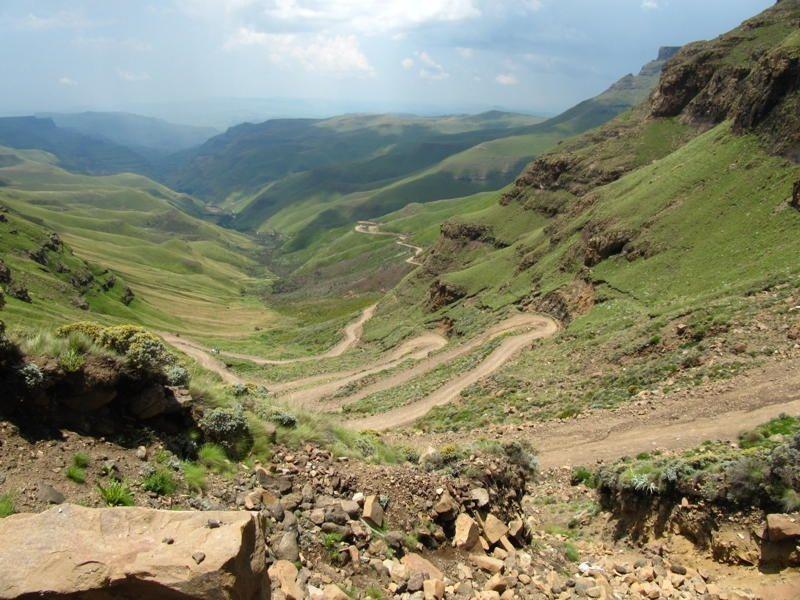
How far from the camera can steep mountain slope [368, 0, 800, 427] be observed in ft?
109

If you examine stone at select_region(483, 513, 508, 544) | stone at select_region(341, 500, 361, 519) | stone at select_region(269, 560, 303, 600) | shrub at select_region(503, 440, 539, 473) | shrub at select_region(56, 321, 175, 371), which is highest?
shrub at select_region(56, 321, 175, 371)

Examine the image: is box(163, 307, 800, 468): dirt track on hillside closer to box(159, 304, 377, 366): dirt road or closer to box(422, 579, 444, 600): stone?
box(422, 579, 444, 600): stone

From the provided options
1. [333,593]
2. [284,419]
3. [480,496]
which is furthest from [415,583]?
[284,419]

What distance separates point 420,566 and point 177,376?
7.68 m

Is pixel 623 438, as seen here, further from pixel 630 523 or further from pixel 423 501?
pixel 423 501

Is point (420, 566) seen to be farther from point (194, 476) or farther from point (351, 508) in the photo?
point (194, 476)

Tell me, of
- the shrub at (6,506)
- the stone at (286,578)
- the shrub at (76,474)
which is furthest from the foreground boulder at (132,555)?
the shrub at (76,474)

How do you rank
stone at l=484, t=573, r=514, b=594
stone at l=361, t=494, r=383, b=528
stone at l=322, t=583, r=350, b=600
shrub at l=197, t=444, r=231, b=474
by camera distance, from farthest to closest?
shrub at l=197, t=444, r=231, b=474 → stone at l=361, t=494, r=383, b=528 → stone at l=484, t=573, r=514, b=594 → stone at l=322, t=583, r=350, b=600

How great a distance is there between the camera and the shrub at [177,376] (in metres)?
13.3

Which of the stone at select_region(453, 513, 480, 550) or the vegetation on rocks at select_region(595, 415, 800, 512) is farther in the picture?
the vegetation on rocks at select_region(595, 415, 800, 512)

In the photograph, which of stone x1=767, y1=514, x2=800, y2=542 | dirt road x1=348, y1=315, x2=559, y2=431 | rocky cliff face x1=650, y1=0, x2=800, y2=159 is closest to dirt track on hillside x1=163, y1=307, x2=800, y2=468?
dirt road x1=348, y1=315, x2=559, y2=431

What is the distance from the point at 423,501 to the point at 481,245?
330 ft

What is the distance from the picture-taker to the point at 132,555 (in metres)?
6.67

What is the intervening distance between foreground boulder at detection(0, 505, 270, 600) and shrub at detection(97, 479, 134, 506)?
208 cm
